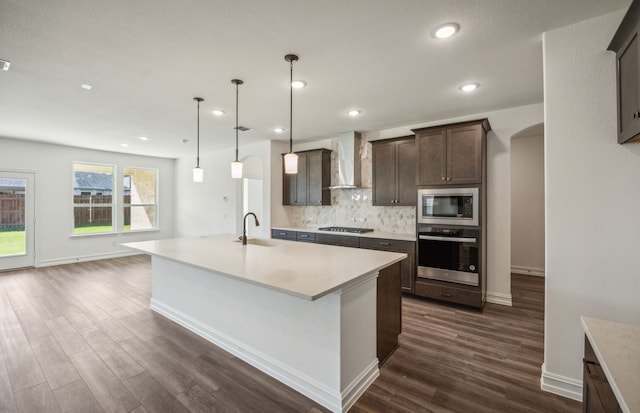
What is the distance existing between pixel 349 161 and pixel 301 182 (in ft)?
3.84

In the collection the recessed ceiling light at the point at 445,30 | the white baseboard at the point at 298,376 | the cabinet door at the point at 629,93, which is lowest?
the white baseboard at the point at 298,376

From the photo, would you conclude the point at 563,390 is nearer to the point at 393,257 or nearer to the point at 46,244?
the point at 393,257

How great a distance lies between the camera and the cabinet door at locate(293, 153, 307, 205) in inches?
217

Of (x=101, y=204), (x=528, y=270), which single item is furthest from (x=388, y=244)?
(x=101, y=204)

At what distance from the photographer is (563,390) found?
1.97m

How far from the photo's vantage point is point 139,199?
758 cm

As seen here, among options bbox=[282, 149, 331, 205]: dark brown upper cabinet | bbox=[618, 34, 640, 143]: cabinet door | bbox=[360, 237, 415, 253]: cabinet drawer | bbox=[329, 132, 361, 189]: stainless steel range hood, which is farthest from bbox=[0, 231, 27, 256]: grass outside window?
bbox=[618, 34, 640, 143]: cabinet door

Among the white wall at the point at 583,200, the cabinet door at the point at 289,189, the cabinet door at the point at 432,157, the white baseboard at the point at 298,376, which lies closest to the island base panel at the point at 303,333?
the white baseboard at the point at 298,376

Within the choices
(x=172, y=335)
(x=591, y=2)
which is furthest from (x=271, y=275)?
(x=591, y=2)

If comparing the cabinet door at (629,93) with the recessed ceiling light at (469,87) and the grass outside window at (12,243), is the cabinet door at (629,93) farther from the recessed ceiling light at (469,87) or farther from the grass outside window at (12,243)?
the grass outside window at (12,243)

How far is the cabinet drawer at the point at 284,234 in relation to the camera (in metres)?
5.34

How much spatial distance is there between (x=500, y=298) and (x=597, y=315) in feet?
6.99

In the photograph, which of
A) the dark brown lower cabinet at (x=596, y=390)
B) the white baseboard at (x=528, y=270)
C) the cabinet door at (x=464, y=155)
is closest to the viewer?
the dark brown lower cabinet at (x=596, y=390)

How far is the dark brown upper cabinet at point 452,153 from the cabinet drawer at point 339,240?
131 cm
